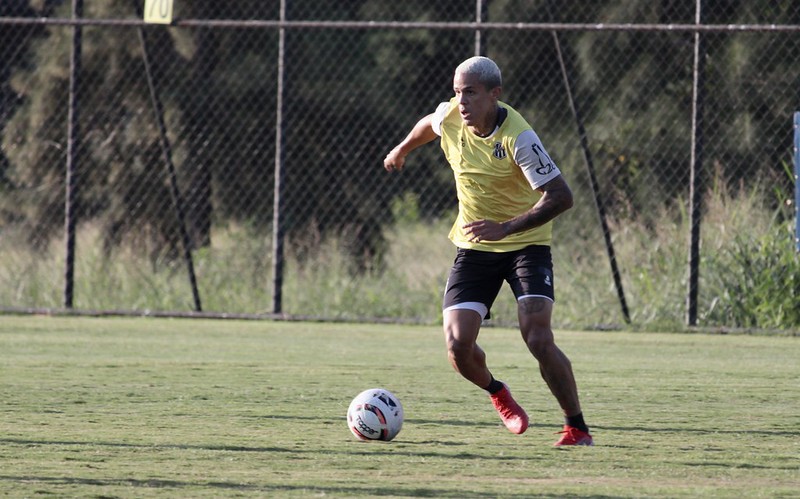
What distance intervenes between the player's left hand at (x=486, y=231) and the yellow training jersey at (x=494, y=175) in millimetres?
153

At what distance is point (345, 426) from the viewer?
6.96 m

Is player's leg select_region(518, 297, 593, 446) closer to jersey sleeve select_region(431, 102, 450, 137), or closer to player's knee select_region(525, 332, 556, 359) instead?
player's knee select_region(525, 332, 556, 359)

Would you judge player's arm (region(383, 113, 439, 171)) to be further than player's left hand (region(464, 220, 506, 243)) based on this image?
Yes

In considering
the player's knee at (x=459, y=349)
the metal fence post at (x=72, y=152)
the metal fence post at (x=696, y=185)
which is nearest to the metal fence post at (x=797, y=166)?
the metal fence post at (x=696, y=185)

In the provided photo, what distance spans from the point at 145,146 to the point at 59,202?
1553mm

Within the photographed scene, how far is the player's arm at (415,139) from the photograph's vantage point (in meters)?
7.23

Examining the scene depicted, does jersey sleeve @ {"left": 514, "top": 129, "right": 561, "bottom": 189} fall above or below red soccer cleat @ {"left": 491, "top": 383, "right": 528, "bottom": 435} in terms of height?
above

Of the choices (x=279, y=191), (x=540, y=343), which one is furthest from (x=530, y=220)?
(x=279, y=191)

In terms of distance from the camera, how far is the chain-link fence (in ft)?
44.7

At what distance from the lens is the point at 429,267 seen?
15906 millimetres

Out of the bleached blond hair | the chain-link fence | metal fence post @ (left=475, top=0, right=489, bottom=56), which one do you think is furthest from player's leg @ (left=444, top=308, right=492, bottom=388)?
metal fence post @ (left=475, top=0, right=489, bottom=56)

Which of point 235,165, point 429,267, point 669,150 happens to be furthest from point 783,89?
point 235,165

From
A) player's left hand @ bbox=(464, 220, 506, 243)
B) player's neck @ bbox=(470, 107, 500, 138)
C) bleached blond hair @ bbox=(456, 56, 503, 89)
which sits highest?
bleached blond hair @ bbox=(456, 56, 503, 89)

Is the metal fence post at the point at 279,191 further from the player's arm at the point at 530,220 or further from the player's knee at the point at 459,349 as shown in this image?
the player's arm at the point at 530,220
